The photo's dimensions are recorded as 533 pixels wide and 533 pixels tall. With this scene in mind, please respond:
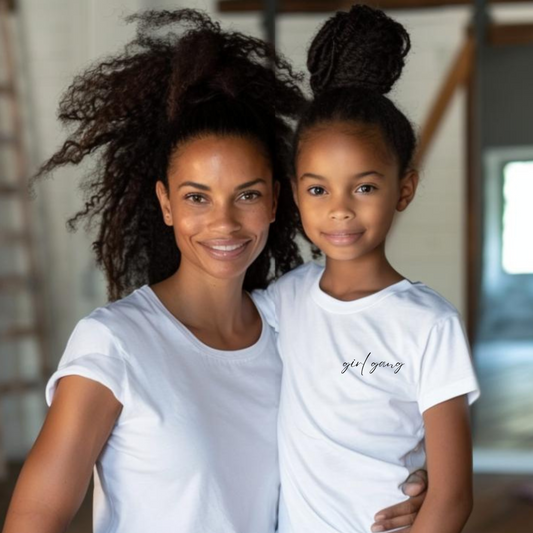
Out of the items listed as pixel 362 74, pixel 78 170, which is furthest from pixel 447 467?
pixel 78 170

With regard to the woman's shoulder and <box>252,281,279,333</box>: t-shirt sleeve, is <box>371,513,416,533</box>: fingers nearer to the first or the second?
<box>252,281,279,333</box>: t-shirt sleeve

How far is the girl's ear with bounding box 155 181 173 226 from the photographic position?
6.13 feet

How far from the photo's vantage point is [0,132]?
4.84 meters

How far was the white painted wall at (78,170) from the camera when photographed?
4891mm

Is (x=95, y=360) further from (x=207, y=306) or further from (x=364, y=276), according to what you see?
(x=364, y=276)

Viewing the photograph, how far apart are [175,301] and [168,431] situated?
287 mm

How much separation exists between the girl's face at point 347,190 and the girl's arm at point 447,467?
32 cm

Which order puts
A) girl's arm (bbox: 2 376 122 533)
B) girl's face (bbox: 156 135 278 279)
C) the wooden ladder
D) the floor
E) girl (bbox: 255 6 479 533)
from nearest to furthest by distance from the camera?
1. girl's arm (bbox: 2 376 122 533)
2. girl (bbox: 255 6 479 533)
3. girl's face (bbox: 156 135 278 279)
4. the floor
5. the wooden ladder

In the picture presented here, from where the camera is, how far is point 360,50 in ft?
5.82

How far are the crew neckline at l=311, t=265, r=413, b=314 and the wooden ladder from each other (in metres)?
3.26

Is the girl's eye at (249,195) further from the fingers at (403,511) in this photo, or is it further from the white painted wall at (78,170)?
the white painted wall at (78,170)

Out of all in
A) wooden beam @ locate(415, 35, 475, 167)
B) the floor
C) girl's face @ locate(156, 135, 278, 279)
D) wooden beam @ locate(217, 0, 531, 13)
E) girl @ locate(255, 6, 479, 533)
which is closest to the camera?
girl @ locate(255, 6, 479, 533)

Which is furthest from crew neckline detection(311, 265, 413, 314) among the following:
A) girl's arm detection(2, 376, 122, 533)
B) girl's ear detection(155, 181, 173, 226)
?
girl's arm detection(2, 376, 122, 533)

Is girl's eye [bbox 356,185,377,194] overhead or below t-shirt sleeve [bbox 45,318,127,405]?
overhead
